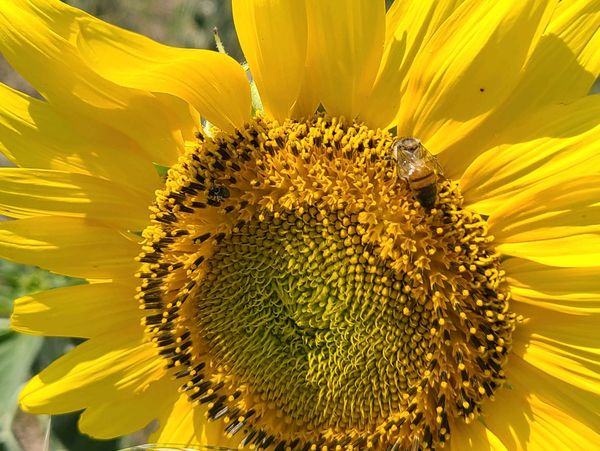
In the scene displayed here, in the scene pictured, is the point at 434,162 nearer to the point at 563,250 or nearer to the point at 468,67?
the point at 468,67

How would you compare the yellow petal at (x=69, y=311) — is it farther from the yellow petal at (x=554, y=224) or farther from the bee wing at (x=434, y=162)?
the yellow petal at (x=554, y=224)

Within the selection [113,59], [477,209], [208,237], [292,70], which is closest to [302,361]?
[208,237]

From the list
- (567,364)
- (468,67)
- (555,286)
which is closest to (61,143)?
(468,67)

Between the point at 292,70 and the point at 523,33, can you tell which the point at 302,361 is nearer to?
the point at 292,70

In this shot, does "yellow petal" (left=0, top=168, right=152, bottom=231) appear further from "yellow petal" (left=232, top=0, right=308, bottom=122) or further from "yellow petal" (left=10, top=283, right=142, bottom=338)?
"yellow petal" (left=232, top=0, right=308, bottom=122)

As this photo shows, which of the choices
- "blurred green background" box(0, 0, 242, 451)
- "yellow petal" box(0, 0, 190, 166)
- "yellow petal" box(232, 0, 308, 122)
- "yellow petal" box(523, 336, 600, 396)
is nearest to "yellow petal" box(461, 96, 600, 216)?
"yellow petal" box(523, 336, 600, 396)
